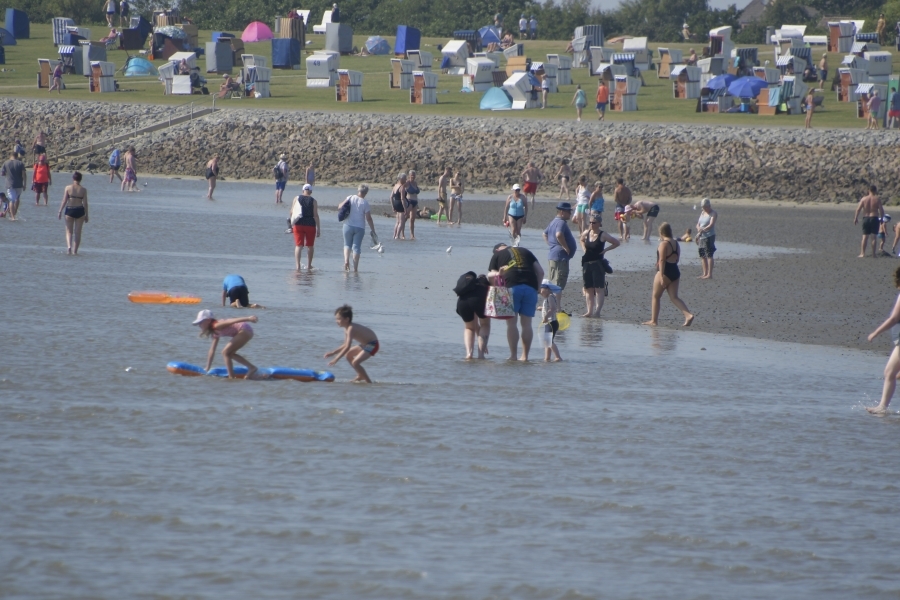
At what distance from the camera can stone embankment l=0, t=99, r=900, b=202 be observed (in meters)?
38.7

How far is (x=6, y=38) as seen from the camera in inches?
2712

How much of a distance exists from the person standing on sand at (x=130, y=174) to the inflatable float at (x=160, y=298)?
21.1 m

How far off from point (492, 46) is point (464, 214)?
35837 mm

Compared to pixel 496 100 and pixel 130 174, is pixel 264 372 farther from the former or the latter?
pixel 496 100

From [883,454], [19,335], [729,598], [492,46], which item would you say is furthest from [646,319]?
[492,46]

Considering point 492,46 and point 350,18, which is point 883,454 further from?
point 350,18

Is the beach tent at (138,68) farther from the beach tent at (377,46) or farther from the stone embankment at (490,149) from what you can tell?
the beach tent at (377,46)

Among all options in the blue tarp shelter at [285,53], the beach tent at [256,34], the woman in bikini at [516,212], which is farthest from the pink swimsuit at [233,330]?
the beach tent at [256,34]

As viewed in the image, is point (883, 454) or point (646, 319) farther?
point (646, 319)

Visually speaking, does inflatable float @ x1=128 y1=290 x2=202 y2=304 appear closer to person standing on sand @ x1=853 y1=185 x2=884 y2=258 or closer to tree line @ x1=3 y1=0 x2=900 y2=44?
person standing on sand @ x1=853 y1=185 x2=884 y2=258

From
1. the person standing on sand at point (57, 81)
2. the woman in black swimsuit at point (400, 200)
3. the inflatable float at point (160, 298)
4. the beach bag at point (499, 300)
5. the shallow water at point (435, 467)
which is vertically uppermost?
the person standing on sand at point (57, 81)

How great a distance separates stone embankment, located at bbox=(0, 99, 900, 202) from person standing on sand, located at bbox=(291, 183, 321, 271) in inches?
885

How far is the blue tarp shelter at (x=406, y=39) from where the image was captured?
212 ft

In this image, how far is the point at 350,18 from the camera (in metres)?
84.5
